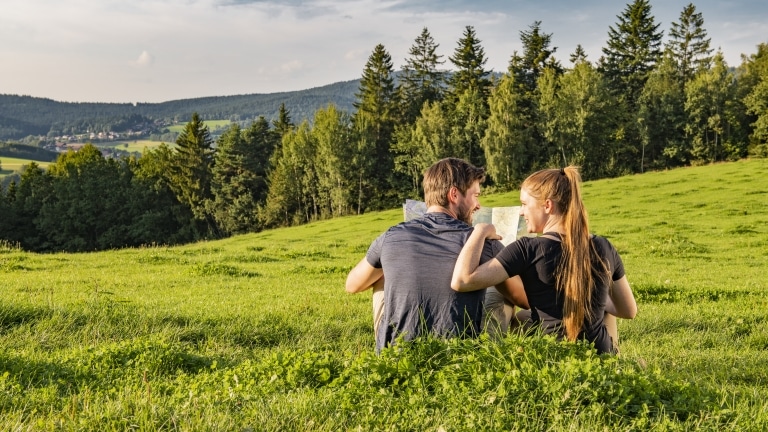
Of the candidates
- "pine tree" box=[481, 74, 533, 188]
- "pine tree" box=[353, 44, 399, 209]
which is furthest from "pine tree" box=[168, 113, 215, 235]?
"pine tree" box=[481, 74, 533, 188]

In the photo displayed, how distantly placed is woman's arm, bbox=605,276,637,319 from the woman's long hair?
0.36 m

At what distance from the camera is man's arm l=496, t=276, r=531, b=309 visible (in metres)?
4.68

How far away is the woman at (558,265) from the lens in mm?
4422

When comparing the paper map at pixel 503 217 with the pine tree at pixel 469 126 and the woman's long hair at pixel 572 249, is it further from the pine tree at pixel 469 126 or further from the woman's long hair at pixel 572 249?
the pine tree at pixel 469 126

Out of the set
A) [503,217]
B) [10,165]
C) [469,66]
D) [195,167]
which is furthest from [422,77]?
[10,165]

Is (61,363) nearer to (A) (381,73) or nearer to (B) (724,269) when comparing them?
(B) (724,269)

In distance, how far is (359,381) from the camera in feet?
13.0

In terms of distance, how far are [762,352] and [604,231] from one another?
20479 millimetres

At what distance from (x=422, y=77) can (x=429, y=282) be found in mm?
74911

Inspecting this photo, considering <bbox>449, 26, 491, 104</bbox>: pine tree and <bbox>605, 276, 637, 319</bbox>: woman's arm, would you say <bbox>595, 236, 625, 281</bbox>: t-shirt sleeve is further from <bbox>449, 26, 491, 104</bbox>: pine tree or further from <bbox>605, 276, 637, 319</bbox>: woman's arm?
<bbox>449, 26, 491, 104</bbox>: pine tree

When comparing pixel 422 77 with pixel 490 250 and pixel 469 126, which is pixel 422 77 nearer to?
pixel 469 126

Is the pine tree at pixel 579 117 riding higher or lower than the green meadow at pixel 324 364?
higher

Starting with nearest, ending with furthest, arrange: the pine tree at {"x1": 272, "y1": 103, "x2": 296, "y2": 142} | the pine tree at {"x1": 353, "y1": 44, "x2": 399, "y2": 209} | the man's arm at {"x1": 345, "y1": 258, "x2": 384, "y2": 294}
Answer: the man's arm at {"x1": 345, "y1": 258, "x2": 384, "y2": 294} < the pine tree at {"x1": 353, "y1": 44, "x2": 399, "y2": 209} < the pine tree at {"x1": 272, "y1": 103, "x2": 296, "y2": 142}

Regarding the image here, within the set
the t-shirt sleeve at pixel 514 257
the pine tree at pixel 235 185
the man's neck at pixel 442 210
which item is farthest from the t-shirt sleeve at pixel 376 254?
the pine tree at pixel 235 185
